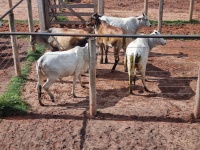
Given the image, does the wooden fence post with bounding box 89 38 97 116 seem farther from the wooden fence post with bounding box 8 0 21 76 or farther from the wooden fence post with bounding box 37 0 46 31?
the wooden fence post with bounding box 37 0 46 31

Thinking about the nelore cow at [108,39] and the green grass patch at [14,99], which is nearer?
the green grass patch at [14,99]

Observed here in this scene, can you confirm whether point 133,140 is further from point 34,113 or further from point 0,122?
point 0,122

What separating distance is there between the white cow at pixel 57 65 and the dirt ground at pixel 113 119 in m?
0.51

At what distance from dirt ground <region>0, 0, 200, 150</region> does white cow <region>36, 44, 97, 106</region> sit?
0.51m

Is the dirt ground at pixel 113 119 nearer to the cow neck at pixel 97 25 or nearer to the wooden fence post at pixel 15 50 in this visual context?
the wooden fence post at pixel 15 50

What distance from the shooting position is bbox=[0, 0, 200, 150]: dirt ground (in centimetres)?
606

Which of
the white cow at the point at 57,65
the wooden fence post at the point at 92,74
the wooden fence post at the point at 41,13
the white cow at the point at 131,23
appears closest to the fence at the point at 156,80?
the wooden fence post at the point at 92,74

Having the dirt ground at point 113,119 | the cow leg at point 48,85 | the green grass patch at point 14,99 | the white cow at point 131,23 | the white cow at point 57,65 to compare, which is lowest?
the dirt ground at point 113,119

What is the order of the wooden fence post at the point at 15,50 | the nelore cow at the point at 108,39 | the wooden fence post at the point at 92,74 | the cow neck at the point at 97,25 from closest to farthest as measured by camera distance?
1. the wooden fence post at the point at 92,74
2. the wooden fence post at the point at 15,50
3. the nelore cow at the point at 108,39
4. the cow neck at the point at 97,25

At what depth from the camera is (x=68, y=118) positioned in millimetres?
6797

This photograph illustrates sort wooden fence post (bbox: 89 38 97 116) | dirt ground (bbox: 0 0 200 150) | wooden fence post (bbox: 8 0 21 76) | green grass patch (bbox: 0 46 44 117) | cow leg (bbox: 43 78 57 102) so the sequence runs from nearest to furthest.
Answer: dirt ground (bbox: 0 0 200 150) → wooden fence post (bbox: 89 38 97 116) → green grass patch (bbox: 0 46 44 117) → cow leg (bbox: 43 78 57 102) → wooden fence post (bbox: 8 0 21 76)

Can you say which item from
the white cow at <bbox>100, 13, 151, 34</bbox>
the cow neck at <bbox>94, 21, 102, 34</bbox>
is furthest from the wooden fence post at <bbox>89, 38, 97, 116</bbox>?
the white cow at <bbox>100, 13, 151, 34</bbox>

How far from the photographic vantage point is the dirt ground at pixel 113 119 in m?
6.06

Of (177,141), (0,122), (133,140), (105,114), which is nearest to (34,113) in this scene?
(0,122)
